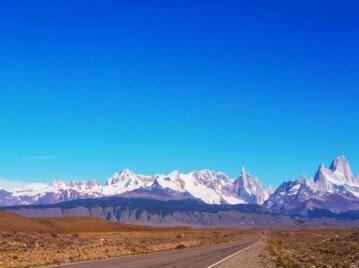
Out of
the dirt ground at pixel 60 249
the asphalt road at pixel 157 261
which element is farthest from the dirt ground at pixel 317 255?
the dirt ground at pixel 60 249

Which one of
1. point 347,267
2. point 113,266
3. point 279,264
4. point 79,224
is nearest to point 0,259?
point 113,266

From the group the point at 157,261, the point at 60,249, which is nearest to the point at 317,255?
the point at 157,261

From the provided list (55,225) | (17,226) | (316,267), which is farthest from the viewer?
(55,225)

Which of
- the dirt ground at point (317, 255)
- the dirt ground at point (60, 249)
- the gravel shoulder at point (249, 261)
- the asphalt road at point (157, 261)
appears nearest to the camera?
the asphalt road at point (157, 261)

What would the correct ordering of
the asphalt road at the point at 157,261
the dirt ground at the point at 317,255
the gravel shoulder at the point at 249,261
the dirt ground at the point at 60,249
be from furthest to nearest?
1. the dirt ground at the point at 317,255
2. the dirt ground at the point at 60,249
3. the gravel shoulder at the point at 249,261
4. the asphalt road at the point at 157,261

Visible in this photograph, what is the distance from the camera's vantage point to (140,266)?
3509 cm

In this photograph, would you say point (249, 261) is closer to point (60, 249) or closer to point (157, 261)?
point (157, 261)

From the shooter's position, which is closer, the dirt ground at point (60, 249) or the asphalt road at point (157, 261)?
the asphalt road at point (157, 261)

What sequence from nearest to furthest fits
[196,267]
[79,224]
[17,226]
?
[196,267], [17,226], [79,224]

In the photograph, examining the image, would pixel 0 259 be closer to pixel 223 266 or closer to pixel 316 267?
pixel 223 266

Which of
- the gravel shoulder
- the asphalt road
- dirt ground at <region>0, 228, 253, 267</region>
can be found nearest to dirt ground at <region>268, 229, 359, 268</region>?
the gravel shoulder

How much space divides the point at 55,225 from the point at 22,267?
14691 cm

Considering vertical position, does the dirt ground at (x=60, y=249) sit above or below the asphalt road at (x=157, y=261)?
above

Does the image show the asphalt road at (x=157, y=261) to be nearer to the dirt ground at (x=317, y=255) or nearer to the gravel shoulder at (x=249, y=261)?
the gravel shoulder at (x=249, y=261)
